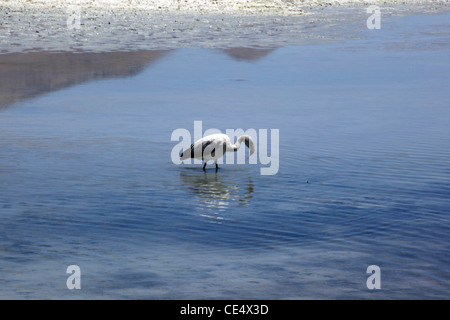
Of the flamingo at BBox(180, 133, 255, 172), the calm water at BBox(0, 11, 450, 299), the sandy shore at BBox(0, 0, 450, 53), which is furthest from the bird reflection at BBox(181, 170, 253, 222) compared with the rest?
the sandy shore at BBox(0, 0, 450, 53)

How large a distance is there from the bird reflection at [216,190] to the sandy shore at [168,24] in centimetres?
1415

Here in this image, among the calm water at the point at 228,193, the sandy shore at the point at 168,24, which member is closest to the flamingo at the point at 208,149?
the calm water at the point at 228,193

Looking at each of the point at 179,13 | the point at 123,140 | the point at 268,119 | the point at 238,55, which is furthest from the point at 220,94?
the point at 179,13

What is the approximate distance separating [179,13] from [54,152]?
76.2 ft

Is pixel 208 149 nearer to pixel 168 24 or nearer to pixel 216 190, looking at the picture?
pixel 216 190

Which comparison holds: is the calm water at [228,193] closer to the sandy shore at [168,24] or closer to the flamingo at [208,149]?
the flamingo at [208,149]

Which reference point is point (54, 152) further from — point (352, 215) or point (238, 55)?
point (238, 55)

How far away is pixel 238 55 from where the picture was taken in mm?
23078

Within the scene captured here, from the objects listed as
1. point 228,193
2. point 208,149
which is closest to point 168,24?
point 208,149

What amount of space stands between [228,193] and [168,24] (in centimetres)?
2159

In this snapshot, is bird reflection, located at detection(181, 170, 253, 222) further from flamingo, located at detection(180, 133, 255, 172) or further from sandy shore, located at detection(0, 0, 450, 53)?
sandy shore, located at detection(0, 0, 450, 53)

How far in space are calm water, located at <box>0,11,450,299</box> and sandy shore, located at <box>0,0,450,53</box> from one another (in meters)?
7.82

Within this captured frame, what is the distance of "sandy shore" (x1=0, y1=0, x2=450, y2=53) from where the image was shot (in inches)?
1015

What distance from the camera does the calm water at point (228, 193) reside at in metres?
6.86
